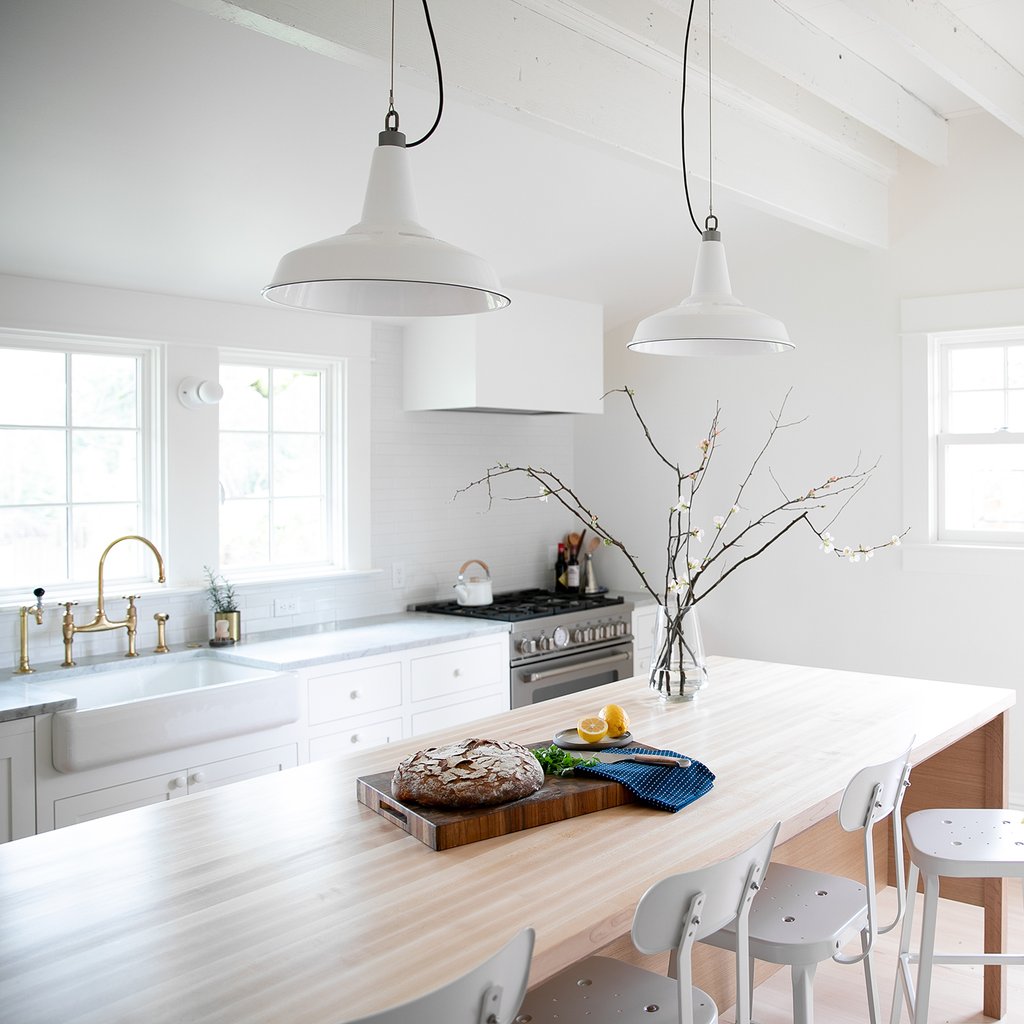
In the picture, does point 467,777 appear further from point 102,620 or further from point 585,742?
point 102,620

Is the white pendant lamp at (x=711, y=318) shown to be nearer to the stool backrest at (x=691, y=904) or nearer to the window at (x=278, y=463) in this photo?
the stool backrest at (x=691, y=904)

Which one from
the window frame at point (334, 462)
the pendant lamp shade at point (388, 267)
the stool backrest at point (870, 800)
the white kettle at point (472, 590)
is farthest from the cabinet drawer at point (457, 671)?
the pendant lamp shade at point (388, 267)

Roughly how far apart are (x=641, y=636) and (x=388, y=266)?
4019 mm

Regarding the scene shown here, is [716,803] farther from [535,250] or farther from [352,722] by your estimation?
[535,250]

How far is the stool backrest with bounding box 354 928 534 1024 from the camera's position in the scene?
4.08ft

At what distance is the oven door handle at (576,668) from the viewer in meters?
4.77

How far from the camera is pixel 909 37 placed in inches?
122

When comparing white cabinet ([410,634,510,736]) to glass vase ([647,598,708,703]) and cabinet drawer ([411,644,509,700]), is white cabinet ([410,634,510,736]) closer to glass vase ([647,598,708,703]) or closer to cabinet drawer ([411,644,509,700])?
cabinet drawer ([411,644,509,700])

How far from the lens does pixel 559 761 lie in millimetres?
2254

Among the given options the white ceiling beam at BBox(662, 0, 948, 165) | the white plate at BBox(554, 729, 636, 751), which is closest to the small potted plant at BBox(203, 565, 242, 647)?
the white plate at BBox(554, 729, 636, 751)

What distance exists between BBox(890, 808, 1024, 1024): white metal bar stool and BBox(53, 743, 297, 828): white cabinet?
2.15m

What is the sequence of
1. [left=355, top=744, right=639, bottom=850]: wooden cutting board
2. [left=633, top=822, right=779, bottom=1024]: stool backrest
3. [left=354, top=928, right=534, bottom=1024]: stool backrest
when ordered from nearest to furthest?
1. [left=354, top=928, right=534, bottom=1024]: stool backrest
2. [left=633, top=822, right=779, bottom=1024]: stool backrest
3. [left=355, top=744, right=639, bottom=850]: wooden cutting board

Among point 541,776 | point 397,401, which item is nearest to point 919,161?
point 397,401

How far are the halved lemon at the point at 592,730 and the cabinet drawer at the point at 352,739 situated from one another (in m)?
1.52
